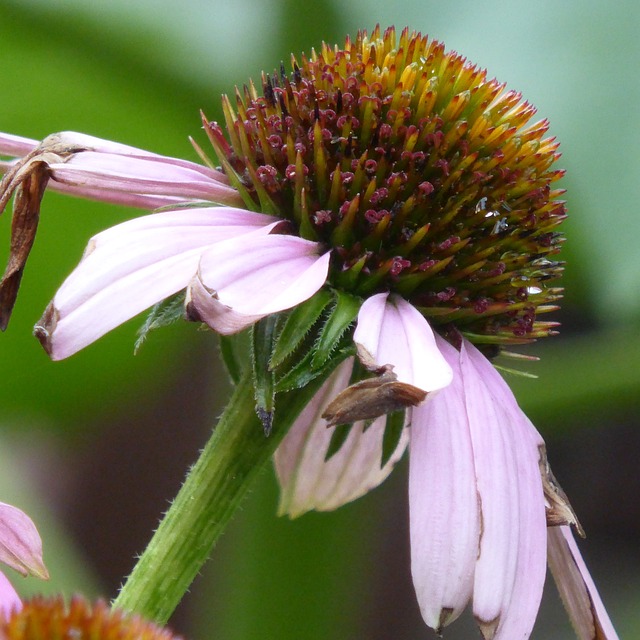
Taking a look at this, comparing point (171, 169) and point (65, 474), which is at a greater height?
point (171, 169)

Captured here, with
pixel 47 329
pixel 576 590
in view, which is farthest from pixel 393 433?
pixel 47 329

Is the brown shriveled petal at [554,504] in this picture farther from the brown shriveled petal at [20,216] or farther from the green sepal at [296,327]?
the brown shriveled petal at [20,216]

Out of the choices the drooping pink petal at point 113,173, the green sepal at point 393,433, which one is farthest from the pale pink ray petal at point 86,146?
the green sepal at point 393,433

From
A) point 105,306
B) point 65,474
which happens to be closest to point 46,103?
point 65,474

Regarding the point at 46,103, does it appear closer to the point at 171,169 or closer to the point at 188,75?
the point at 188,75

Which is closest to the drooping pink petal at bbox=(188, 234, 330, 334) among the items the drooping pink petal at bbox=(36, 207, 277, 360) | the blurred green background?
the drooping pink petal at bbox=(36, 207, 277, 360)

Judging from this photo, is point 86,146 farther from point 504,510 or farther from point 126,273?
point 504,510
